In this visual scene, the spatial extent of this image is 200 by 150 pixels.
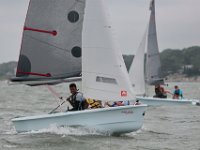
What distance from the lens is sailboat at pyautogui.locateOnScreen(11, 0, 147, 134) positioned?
1534cm

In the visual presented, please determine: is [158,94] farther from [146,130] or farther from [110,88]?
[110,88]

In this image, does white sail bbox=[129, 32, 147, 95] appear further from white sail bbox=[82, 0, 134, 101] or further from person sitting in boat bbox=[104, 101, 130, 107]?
white sail bbox=[82, 0, 134, 101]

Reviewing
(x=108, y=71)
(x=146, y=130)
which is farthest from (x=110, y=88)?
(x=146, y=130)

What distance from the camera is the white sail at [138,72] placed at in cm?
3284

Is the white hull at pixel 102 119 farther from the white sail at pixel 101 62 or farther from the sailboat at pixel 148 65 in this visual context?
the sailboat at pixel 148 65

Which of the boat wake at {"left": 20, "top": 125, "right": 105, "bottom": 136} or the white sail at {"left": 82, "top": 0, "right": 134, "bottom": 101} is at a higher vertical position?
the white sail at {"left": 82, "top": 0, "right": 134, "bottom": 101}

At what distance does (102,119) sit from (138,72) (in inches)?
718

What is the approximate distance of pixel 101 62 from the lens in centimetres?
1564

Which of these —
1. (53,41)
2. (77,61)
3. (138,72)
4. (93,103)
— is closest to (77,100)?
(93,103)

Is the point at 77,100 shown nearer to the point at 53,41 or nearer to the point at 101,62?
the point at 101,62

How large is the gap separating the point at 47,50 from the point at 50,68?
0.50 m

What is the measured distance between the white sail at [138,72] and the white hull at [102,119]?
17138 millimetres

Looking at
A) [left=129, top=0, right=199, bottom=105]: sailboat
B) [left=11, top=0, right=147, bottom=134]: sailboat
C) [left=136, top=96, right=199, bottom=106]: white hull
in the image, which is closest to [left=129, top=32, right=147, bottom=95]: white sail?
[left=129, top=0, right=199, bottom=105]: sailboat

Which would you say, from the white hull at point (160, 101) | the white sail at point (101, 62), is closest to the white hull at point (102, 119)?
the white sail at point (101, 62)
